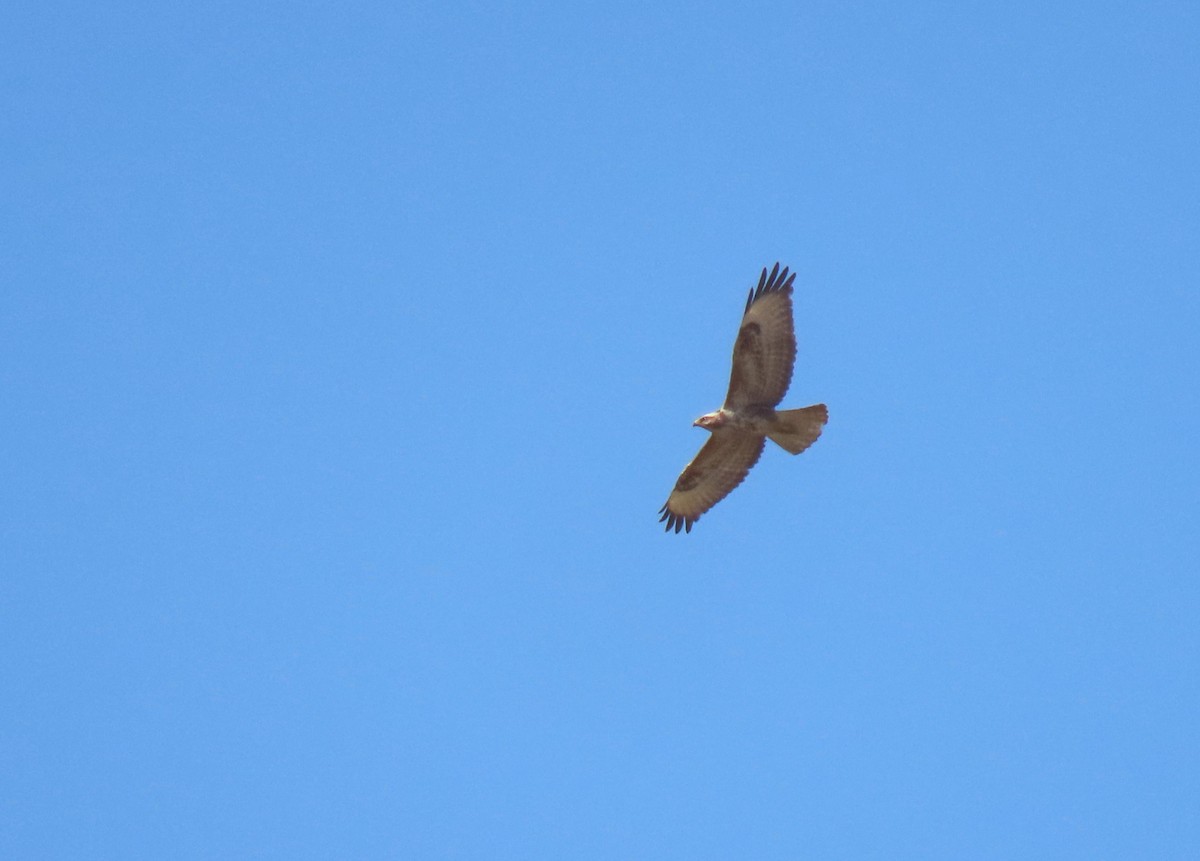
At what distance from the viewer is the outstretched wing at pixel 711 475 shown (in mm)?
15445

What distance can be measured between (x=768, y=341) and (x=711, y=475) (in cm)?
217

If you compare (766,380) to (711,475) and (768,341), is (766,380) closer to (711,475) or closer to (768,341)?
(768,341)

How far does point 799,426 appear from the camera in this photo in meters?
14.5

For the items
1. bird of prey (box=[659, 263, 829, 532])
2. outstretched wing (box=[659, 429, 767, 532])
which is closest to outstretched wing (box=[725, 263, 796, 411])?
bird of prey (box=[659, 263, 829, 532])

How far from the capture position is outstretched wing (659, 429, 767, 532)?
608 inches

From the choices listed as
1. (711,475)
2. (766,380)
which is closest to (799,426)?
(766,380)

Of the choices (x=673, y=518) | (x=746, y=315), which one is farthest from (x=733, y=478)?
(x=746, y=315)

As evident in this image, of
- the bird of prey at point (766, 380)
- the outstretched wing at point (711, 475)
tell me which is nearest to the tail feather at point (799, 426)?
the bird of prey at point (766, 380)

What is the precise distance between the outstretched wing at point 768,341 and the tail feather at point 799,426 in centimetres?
23

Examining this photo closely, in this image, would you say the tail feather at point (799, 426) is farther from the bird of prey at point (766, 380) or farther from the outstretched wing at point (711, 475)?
the outstretched wing at point (711, 475)

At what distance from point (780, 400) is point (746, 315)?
0.95 metres

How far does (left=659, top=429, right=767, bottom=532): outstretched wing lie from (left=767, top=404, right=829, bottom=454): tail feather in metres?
0.52

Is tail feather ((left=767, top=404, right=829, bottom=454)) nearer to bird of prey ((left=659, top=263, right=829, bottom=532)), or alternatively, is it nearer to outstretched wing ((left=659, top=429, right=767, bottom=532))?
bird of prey ((left=659, top=263, right=829, bottom=532))

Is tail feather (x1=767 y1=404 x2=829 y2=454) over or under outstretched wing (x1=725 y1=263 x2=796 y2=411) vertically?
under
